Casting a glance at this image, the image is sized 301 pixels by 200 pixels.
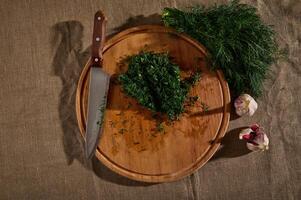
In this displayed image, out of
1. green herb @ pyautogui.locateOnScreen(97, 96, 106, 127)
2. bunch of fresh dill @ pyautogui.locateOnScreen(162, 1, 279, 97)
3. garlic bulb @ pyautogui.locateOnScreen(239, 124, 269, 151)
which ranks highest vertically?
bunch of fresh dill @ pyautogui.locateOnScreen(162, 1, 279, 97)

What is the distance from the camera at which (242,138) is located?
1421 mm

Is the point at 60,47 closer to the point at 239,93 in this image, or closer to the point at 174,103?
the point at 174,103

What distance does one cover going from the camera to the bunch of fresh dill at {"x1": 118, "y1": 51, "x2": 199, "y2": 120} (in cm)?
135

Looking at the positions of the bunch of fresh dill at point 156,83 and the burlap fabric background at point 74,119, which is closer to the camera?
the bunch of fresh dill at point 156,83

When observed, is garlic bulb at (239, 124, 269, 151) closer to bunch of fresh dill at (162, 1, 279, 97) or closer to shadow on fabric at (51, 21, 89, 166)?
bunch of fresh dill at (162, 1, 279, 97)

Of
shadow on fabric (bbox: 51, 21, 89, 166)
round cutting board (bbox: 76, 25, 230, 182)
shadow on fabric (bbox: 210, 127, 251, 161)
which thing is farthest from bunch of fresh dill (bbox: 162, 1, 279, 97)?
shadow on fabric (bbox: 51, 21, 89, 166)

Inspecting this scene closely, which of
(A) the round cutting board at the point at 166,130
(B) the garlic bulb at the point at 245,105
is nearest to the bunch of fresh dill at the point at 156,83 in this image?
(A) the round cutting board at the point at 166,130

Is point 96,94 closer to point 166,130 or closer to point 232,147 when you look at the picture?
point 166,130

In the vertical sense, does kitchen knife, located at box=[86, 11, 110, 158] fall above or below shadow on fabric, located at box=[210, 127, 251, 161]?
above

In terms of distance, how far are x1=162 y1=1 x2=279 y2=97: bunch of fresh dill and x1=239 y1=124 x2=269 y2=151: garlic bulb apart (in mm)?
136

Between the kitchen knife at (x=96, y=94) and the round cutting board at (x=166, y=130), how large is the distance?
0.11 ft

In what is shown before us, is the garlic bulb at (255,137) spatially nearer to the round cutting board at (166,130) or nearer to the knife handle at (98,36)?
the round cutting board at (166,130)

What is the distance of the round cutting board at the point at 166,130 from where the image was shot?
141cm

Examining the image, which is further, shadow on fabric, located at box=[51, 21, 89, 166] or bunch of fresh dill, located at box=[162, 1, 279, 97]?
shadow on fabric, located at box=[51, 21, 89, 166]
